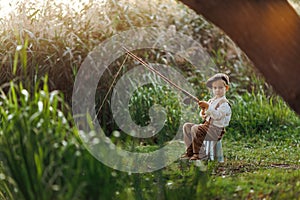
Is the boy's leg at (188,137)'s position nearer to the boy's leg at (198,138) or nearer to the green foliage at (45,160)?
the boy's leg at (198,138)

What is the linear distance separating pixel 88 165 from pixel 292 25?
1.28m

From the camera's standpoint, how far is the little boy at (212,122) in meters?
4.20

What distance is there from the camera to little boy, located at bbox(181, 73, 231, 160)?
4.20 meters

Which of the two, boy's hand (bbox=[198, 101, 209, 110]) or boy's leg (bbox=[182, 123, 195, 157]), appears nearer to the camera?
boy's hand (bbox=[198, 101, 209, 110])

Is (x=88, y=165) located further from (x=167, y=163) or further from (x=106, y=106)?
(x=106, y=106)

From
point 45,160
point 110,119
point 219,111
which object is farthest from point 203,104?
point 110,119

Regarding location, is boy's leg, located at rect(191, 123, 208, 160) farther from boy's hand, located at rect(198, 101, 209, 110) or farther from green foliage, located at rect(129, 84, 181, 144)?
green foliage, located at rect(129, 84, 181, 144)

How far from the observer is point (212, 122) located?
167 inches

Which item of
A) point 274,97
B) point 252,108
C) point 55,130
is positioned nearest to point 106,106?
point 252,108

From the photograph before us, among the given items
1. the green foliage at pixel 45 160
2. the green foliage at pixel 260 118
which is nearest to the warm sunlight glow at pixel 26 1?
the green foliage at pixel 260 118

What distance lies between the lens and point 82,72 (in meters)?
6.13

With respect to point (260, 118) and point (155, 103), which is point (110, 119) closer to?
point (155, 103)

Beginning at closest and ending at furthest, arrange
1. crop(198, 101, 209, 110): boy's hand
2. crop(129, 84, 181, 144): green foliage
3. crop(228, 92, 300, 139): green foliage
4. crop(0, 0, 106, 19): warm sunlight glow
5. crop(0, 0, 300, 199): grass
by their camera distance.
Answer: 1. crop(0, 0, 300, 199): grass
2. crop(198, 101, 209, 110): boy's hand
3. crop(129, 84, 181, 144): green foliage
4. crop(228, 92, 300, 139): green foliage
5. crop(0, 0, 106, 19): warm sunlight glow

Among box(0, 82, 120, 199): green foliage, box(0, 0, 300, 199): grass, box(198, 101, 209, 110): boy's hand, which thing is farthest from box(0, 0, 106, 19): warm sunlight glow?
box(0, 82, 120, 199): green foliage
